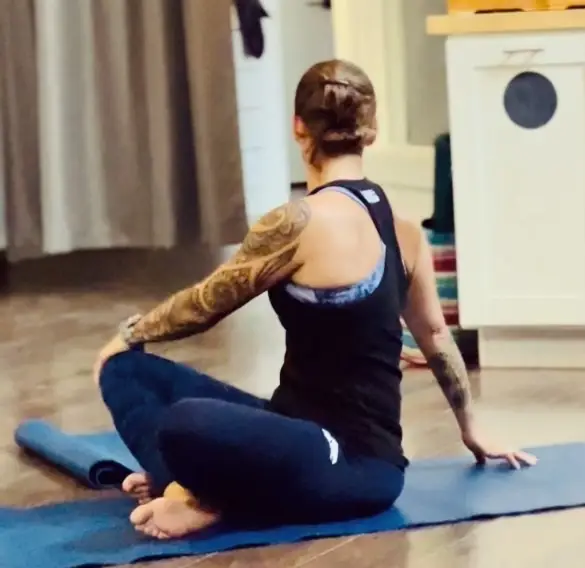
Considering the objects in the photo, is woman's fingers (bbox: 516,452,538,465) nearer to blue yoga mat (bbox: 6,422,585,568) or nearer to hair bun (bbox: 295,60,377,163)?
blue yoga mat (bbox: 6,422,585,568)

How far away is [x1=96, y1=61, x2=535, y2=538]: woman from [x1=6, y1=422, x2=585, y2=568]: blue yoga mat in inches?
1.4

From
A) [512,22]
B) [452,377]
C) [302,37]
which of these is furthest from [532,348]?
[302,37]

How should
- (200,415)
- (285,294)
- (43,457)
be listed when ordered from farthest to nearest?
(43,457) < (285,294) < (200,415)

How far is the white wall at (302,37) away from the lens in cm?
566

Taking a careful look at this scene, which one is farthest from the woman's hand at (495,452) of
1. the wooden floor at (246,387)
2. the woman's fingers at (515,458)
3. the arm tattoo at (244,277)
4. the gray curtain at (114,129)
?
the gray curtain at (114,129)

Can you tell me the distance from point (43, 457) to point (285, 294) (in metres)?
0.68

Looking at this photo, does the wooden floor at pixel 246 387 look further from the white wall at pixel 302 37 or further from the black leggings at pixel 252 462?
the white wall at pixel 302 37

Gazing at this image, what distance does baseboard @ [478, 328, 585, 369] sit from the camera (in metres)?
2.65

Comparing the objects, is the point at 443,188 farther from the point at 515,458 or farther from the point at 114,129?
the point at 114,129

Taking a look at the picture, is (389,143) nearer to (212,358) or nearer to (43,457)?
(212,358)

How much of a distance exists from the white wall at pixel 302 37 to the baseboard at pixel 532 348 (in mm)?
3064

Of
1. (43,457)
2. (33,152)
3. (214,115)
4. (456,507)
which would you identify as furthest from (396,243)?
(33,152)

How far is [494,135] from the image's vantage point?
256cm

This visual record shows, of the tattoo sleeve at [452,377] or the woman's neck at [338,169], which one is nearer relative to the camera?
the woman's neck at [338,169]
